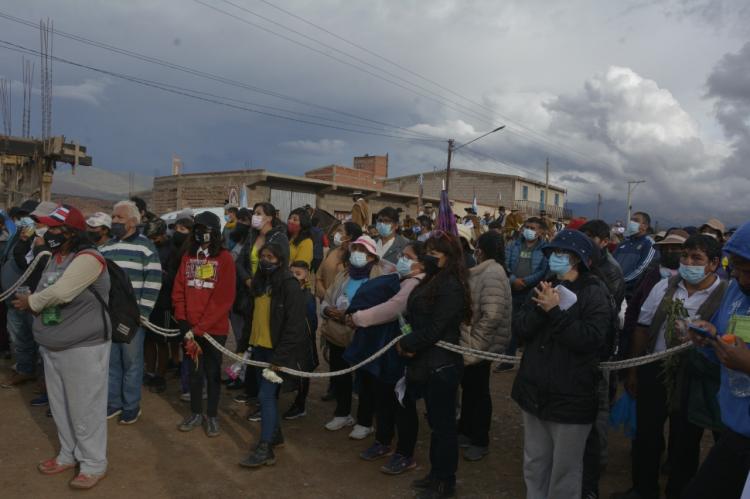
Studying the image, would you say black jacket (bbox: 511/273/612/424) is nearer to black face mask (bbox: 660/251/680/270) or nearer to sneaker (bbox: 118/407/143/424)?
black face mask (bbox: 660/251/680/270)

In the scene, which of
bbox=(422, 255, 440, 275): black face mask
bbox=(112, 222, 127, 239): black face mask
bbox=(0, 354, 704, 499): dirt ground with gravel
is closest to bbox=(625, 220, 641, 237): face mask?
bbox=(0, 354, 704, 499): dirt ground with gravel

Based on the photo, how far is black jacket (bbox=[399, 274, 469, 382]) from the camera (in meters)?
3.88

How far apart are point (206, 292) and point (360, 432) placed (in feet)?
6.48

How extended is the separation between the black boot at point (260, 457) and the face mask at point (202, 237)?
189 cm

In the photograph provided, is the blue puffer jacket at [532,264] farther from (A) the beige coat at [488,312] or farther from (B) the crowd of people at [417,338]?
(A) the beige coat at [488,312]

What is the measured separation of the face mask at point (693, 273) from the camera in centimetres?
360

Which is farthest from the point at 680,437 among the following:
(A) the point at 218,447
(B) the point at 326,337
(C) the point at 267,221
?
(C) the point at 267,221

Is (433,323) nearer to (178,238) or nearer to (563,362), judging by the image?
(563,362)

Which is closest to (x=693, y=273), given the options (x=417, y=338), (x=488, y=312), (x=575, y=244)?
(x=575, y=244)

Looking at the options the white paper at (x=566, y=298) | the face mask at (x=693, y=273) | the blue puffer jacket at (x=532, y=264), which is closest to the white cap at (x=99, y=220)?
the white paper at (x=566, y=298)

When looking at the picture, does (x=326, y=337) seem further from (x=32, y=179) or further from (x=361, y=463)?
(x=32, y=179)

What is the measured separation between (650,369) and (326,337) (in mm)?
2931

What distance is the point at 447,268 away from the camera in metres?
3.98

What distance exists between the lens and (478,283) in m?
4.54
